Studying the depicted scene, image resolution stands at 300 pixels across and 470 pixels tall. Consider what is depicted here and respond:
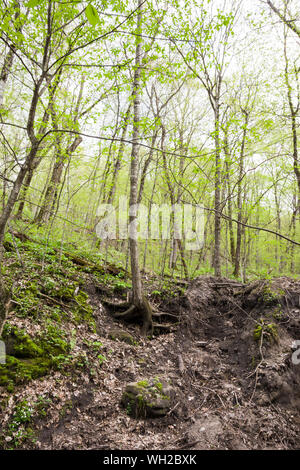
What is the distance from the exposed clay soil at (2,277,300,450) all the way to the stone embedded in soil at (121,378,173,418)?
3.9 inches

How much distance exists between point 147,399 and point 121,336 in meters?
1.99

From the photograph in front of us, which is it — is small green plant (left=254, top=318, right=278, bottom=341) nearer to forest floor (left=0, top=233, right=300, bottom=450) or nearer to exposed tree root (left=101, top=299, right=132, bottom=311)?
forest floor (left=0, top=233, right=300, bottom=450)

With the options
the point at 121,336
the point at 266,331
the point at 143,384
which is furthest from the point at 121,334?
the point at 266,331

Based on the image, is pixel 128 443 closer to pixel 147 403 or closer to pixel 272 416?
pixel 147 403

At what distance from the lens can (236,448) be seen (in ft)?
11.0

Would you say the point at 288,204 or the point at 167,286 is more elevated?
the point at 288,204

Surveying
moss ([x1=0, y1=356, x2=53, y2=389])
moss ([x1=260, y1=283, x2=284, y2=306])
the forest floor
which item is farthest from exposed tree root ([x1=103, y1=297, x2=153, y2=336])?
moss ([x1=260, y1=283, x2=284, y2=306])

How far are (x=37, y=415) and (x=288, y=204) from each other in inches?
872

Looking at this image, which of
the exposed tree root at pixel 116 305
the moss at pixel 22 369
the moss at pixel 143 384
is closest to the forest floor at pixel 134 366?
the moss at pixel 22 369

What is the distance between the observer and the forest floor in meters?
3.40

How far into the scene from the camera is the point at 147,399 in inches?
Result: 153

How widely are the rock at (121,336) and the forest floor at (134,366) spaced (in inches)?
0.9

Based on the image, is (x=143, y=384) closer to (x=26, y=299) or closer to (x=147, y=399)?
(x=147, y=399)
